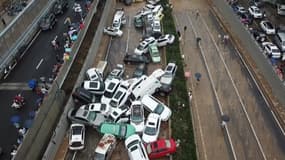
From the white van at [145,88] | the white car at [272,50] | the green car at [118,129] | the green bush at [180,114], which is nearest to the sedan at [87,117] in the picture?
the green car at [118,129]

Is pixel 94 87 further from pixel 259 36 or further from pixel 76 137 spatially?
pixel 259 36

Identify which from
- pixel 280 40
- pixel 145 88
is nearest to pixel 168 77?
pixel 145 88

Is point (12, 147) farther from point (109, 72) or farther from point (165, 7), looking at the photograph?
point (165, 7)

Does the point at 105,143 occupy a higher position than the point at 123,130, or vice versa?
the point at 123,130

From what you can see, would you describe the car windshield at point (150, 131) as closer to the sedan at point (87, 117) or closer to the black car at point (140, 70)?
the sedan at point (87, 117)

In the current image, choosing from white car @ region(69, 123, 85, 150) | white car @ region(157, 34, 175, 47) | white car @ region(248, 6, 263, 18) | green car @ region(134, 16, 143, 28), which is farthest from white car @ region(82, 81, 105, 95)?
white car @ region(248, 6, 263, 18)

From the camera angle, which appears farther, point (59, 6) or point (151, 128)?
point (59, 6)

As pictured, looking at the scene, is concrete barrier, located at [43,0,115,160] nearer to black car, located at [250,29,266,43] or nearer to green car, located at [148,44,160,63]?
green car, located at [148,44,160,63]

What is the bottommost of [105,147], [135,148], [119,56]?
[105,147]
